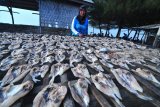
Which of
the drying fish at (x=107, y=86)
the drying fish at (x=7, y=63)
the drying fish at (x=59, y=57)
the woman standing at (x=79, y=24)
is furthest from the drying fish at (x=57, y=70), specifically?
the woman standing at (x=79, y=24)

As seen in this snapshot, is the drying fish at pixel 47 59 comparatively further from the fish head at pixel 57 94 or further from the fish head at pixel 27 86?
the fish head at pixel 57 94

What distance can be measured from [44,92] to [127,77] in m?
1.04

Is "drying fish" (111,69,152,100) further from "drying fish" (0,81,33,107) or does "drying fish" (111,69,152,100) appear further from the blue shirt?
the blue shirt

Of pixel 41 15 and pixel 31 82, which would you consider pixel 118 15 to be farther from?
Answer: pixel 31 82

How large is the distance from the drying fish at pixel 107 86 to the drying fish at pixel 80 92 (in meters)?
0.14

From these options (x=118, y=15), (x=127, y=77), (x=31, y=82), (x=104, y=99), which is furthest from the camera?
(x=118, y=15)

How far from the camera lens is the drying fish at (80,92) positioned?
121 centimetres

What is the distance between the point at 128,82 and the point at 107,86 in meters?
0.32

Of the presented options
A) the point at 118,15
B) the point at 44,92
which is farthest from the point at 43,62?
the point at 118,15

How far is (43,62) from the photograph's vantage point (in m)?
2.13

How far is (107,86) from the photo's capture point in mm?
1489

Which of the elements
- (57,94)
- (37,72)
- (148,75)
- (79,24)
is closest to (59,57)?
(37,72)

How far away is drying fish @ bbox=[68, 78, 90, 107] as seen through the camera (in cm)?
121

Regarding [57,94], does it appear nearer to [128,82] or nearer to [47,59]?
[128,82]
